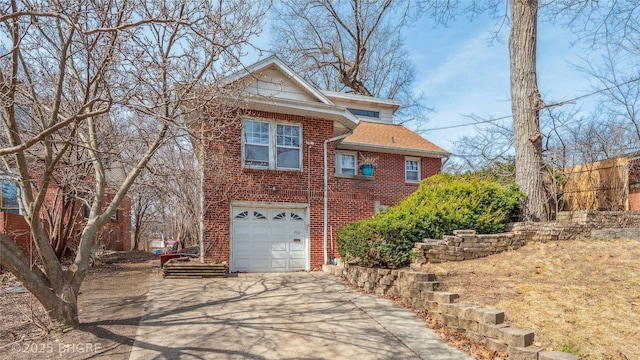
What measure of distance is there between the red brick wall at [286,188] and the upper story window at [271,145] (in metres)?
0.18

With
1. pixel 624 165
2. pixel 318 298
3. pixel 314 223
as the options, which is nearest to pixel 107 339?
pixel 318 298

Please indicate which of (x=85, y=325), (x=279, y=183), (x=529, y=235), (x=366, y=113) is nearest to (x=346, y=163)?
(x=279, y=183)

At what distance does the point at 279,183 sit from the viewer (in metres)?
11.4

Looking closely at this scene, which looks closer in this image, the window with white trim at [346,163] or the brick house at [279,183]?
the brick house at [279,183]

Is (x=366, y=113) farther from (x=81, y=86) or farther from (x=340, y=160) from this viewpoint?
(x=81, y=86)

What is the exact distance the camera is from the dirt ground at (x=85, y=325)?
15.6 feet

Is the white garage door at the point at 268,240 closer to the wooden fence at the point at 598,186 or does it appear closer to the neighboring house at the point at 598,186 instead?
the neighboring house at the point at 598,186

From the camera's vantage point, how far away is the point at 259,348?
5.03 metres

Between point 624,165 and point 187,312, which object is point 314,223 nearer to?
point 187,312

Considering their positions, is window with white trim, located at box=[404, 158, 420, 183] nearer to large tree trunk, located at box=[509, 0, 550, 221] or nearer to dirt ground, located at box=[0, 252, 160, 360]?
large tree trunk, located at box=[509, 0, 550, 221]

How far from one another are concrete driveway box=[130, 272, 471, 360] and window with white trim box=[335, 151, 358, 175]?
19.9 feet

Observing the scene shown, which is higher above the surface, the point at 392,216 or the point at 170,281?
the point at 392,216

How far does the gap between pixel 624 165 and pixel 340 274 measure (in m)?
8.13

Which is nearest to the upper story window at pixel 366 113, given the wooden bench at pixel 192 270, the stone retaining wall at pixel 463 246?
the stone retaining wall at pixel 463 246
